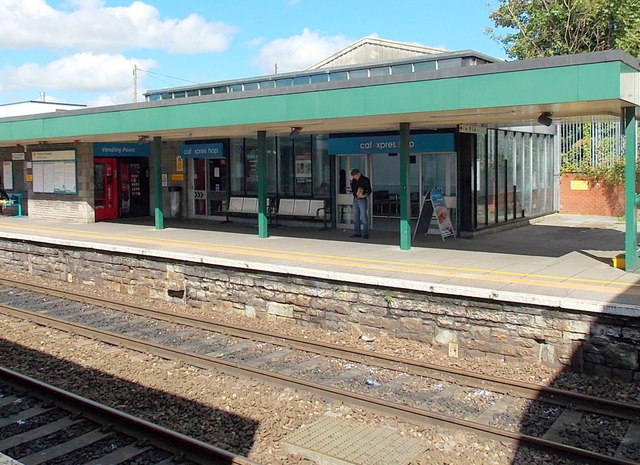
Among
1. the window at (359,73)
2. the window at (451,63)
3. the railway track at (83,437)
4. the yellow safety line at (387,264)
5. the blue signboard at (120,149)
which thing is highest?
the window at (359,73)

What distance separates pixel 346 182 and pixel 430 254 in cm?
546

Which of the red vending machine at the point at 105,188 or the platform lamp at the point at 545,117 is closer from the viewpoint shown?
the platform lamp at the point at 545,117

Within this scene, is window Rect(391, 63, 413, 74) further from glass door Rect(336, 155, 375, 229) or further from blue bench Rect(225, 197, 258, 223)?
blue bench Rect(225, 197, 258, 223)

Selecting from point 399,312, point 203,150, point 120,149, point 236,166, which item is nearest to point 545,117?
point 399,312

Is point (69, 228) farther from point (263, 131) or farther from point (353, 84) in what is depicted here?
point (353, 84)

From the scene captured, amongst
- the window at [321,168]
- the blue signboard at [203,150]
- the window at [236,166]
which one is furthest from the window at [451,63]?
the blue signboard at [203,150]

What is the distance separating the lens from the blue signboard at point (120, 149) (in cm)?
2065

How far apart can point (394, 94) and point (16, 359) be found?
22.4ft

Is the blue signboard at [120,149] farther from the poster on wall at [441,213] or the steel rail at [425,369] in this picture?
the poster on wall at [441,213]

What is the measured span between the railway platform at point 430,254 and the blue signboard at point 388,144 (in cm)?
200

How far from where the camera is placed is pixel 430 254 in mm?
12352

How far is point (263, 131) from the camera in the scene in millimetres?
15164

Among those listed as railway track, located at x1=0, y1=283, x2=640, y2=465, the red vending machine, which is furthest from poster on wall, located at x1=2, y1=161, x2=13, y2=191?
railway track, located at x1=0, y1=283, x2=640, y2=465

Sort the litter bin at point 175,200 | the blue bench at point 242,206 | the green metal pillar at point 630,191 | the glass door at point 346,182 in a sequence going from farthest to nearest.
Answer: the litter bin at point 175,200 < the blue bench at point 242,206 < the glass door at point 346,182 < the green metal pillar at point 630,191
